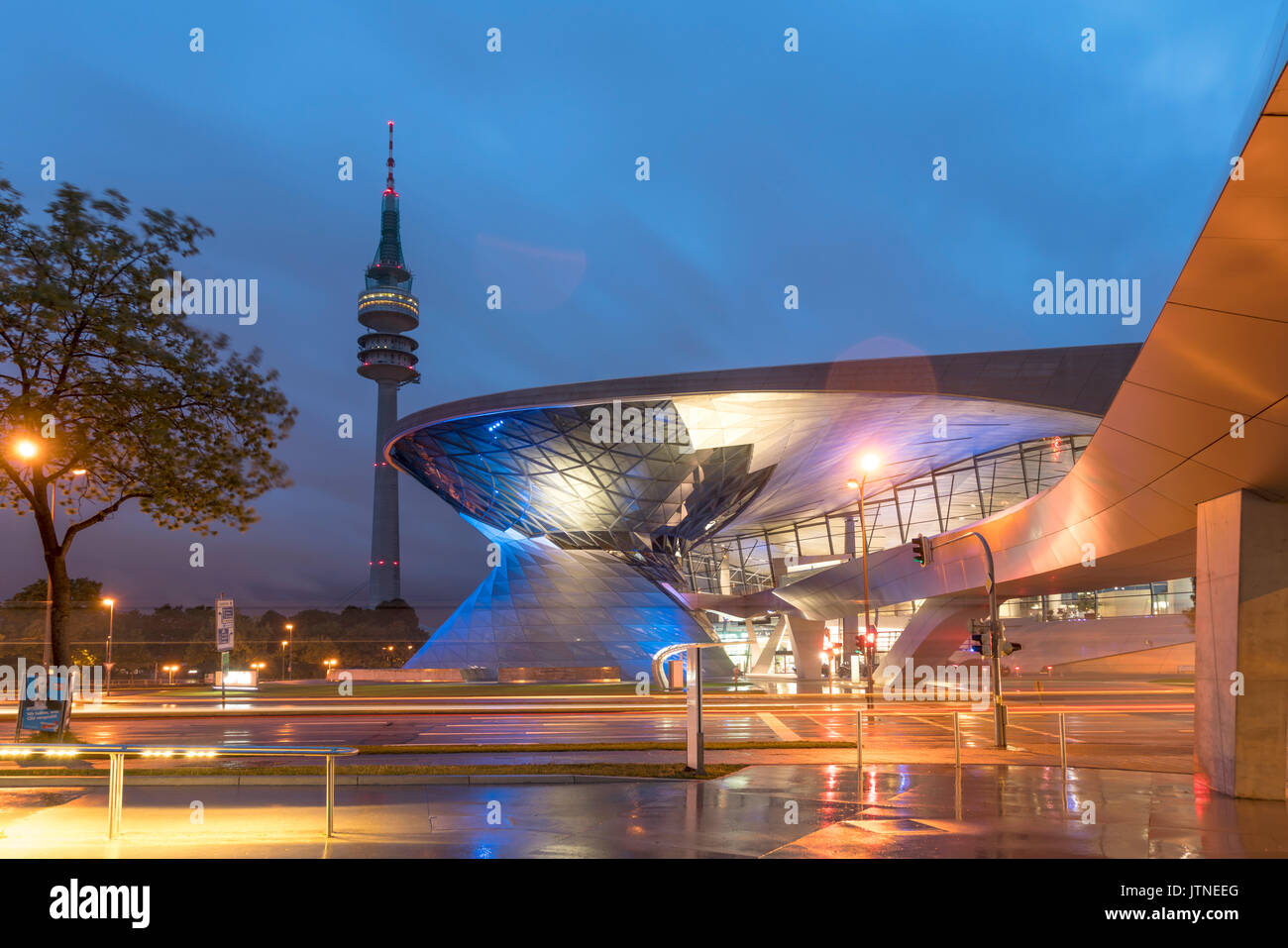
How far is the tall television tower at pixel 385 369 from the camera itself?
17025cm

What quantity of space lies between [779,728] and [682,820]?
15826mm

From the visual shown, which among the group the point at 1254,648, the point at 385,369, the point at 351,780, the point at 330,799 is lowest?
the point at 351,780

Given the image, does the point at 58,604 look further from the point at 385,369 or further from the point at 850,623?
the point at 385,369

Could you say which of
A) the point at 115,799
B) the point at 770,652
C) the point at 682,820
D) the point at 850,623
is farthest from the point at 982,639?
the point at 770,652

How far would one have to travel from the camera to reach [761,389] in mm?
39031

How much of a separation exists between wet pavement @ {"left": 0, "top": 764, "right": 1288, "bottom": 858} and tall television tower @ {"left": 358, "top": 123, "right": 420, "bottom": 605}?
159398mm

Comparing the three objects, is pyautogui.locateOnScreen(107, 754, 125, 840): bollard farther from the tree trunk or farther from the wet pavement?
the tree trunk

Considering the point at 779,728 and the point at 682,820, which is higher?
the point at 682,820

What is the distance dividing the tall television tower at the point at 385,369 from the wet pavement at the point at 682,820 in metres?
159

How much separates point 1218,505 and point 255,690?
162ft

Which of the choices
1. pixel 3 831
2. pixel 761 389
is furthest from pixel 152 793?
pixel 761 389

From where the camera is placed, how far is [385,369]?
559 ft

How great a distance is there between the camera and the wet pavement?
9.47 m
